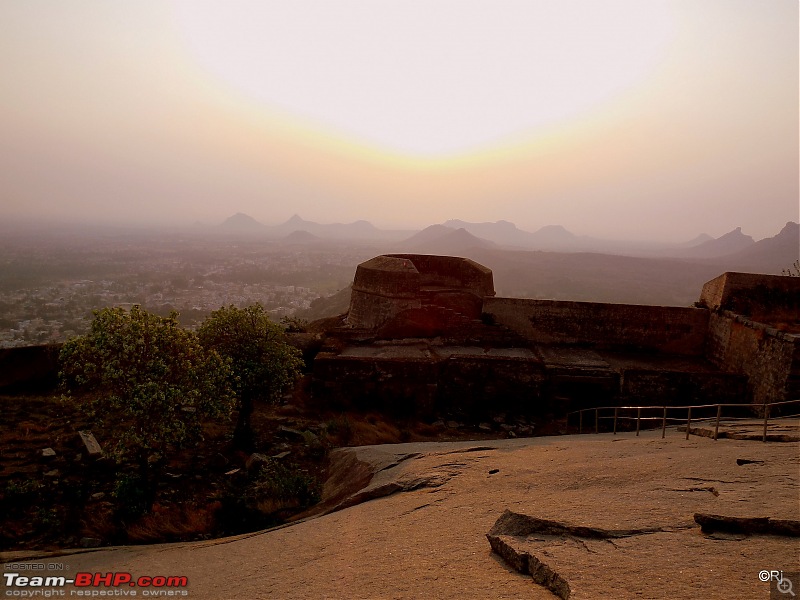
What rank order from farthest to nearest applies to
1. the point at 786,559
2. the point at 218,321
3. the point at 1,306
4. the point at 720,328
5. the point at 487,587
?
the point at 1,306
the point at 720,328
the point at 218,321
the point at 487,587
the point at 786,559

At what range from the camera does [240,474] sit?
27.5 feet

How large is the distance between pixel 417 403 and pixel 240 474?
16.2 ft

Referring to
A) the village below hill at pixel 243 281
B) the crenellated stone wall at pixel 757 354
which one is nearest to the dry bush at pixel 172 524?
the crenellated stone wall at pixel 757 354

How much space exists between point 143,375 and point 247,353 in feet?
8.85

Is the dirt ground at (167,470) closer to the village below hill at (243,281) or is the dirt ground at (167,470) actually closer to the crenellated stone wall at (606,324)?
the crenellated stone wall at (606,324)

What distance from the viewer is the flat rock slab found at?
3.03m

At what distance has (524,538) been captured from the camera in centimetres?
372

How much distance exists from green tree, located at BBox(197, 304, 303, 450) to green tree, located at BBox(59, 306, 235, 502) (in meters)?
1.67

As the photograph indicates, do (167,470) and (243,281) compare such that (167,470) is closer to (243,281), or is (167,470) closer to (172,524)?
(172,524)

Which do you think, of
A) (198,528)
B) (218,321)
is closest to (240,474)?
(198,528)

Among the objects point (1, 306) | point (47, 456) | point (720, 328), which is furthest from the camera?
point (1, 306)

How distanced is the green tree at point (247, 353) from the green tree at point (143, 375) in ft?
5.49

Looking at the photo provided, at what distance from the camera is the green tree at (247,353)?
9367mm

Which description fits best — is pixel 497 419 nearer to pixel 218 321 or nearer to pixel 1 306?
pixel 218 321
